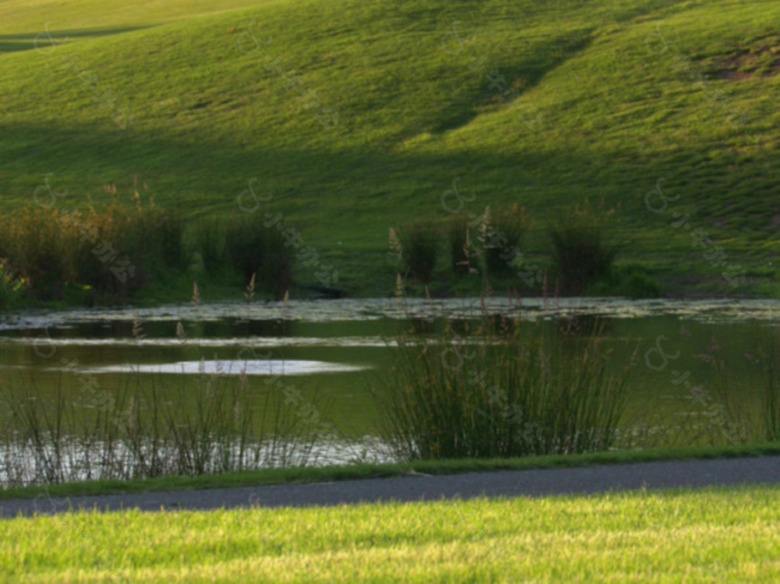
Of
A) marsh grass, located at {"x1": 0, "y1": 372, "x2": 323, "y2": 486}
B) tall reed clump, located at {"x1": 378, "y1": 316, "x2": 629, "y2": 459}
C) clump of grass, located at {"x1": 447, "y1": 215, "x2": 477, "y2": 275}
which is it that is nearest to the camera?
marsh grass, located at {"x1": 0, "y1": 372, "x2": 323, "y2": 486}

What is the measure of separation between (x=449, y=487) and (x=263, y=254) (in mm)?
19168

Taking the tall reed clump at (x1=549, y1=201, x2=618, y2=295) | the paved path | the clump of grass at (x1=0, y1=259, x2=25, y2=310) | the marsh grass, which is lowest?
the tall reed clump at (x1=549, y1=201, x2=618, y2=295)

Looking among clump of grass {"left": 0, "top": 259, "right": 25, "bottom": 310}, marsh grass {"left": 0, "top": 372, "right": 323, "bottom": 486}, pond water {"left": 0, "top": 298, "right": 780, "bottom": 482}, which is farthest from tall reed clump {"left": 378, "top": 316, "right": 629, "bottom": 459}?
clump of grass {"left": 0, "top": 259, "right": 25, "bottom": 310}

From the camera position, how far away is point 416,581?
19.2 feet

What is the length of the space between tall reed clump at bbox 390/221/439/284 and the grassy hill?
87cm

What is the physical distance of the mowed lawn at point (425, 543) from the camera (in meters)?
6.00

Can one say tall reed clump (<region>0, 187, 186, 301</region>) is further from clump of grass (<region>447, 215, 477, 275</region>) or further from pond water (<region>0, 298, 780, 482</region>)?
clump of grass (<region>447, 215, 477, 275</region>)

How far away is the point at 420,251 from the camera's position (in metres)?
28.4

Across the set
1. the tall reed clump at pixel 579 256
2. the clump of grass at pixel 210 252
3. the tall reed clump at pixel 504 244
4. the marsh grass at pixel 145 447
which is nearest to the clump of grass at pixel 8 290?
the clump of grass at pixel 210 252

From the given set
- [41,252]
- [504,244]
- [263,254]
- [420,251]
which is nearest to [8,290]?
[41,252]

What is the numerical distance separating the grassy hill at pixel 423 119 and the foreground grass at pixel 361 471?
1844cm

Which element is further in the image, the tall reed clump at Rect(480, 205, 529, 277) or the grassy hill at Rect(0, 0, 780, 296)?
the grassy hill at Rect(0, 0, 780, 296)

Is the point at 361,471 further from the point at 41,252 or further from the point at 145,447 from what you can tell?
the point at 41,252

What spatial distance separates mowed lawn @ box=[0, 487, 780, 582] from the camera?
19.7 ft
